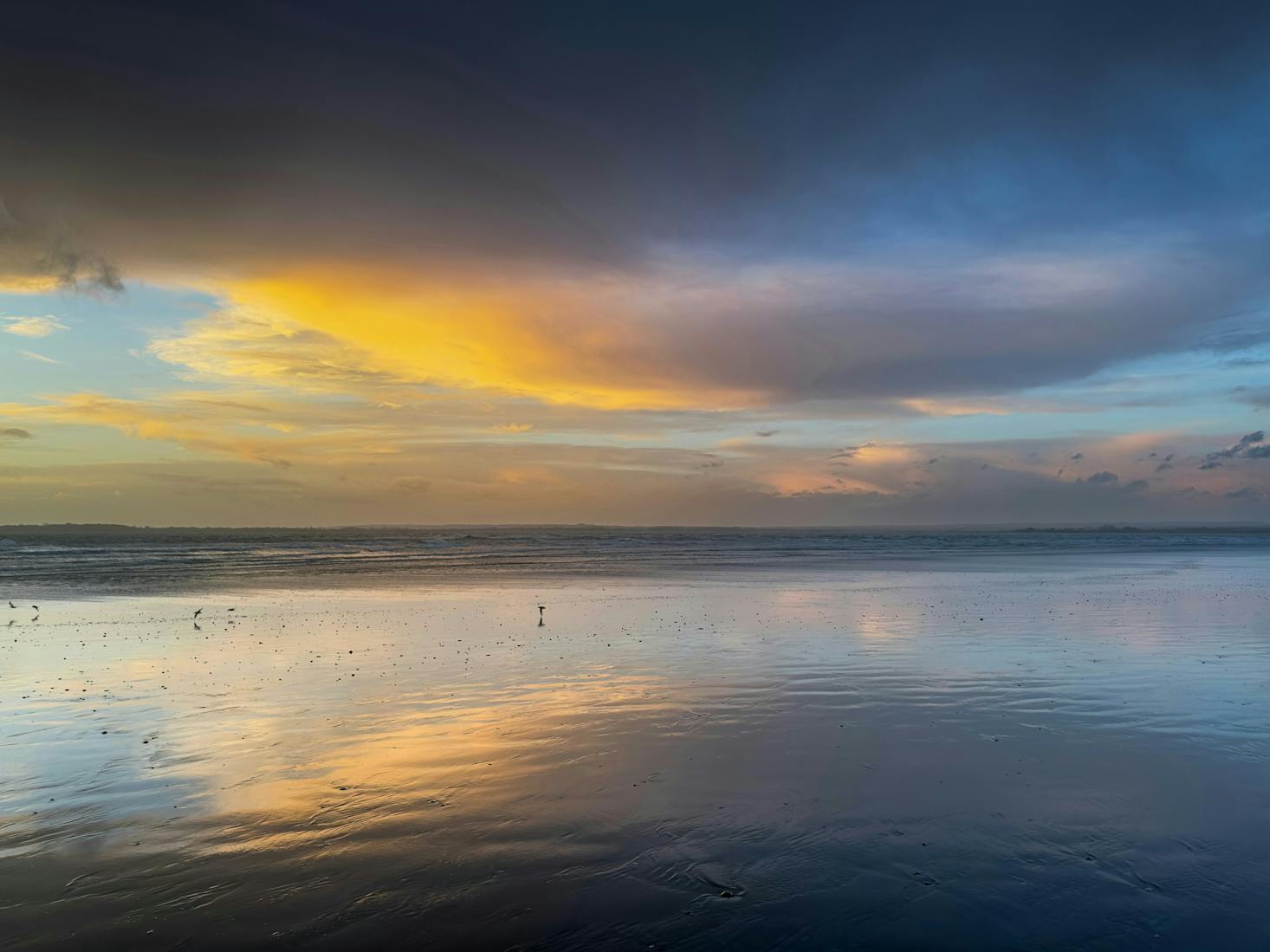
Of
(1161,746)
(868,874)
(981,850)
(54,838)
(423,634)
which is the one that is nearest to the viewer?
(868,874)

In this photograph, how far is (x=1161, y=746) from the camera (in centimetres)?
1208

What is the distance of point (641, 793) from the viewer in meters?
10.2

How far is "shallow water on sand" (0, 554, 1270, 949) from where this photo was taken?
7.15 m

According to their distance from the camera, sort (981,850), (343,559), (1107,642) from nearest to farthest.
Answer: (981,850) → (1107,642) → (343,559)

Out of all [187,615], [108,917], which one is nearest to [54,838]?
[108,917]

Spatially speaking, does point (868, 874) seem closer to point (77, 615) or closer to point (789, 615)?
point (789, 615)

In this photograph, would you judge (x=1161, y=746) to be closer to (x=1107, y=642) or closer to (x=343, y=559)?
(x=1107, y=642)

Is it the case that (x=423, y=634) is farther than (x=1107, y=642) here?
Yes

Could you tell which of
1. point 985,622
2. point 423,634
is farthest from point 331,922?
point 985,622

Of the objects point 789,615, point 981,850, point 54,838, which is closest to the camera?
point 981,850

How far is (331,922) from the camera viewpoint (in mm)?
7082

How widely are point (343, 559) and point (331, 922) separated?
6636cm

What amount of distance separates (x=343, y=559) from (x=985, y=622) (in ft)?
188

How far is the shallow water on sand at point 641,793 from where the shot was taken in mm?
7152
